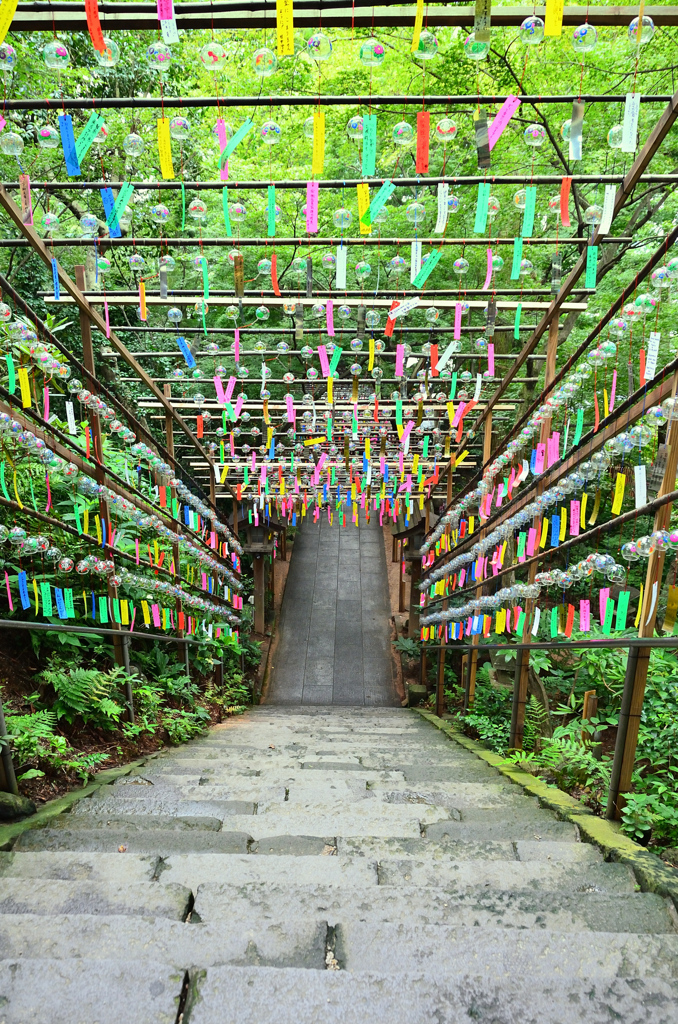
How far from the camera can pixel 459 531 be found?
8.11 metres

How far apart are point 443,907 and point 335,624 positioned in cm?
1227

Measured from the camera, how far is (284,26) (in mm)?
2109

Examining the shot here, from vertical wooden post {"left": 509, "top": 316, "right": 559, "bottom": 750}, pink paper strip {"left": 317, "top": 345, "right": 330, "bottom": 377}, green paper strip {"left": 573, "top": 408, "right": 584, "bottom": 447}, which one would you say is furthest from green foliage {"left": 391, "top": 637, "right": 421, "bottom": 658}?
green paper strip {"left": 573, "top": 408, "right": 584, "bottom": 447}

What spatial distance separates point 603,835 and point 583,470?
1.92 metres

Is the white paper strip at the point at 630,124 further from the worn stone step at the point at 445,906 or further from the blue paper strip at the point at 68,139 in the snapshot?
the worn stone step at the point at 445,906

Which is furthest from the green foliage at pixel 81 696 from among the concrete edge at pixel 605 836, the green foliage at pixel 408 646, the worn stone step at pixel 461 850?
the green foliage at pixel 408 646

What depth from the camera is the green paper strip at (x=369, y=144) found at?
2479 mm

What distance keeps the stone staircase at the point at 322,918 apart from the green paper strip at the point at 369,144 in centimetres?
267

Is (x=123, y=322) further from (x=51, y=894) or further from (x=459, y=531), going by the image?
(x=51, y=894)

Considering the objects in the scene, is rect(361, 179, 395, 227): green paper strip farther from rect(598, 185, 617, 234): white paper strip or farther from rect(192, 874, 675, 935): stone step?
rect(192, 874, 675, 935): stone step

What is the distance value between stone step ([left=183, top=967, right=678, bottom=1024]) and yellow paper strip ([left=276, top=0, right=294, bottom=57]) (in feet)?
9.05

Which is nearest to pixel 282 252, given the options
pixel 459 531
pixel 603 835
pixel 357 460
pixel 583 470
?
pixel 357 460

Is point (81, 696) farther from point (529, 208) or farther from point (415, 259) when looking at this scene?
point (529, 208)

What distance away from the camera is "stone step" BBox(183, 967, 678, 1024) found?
138 centimetres
